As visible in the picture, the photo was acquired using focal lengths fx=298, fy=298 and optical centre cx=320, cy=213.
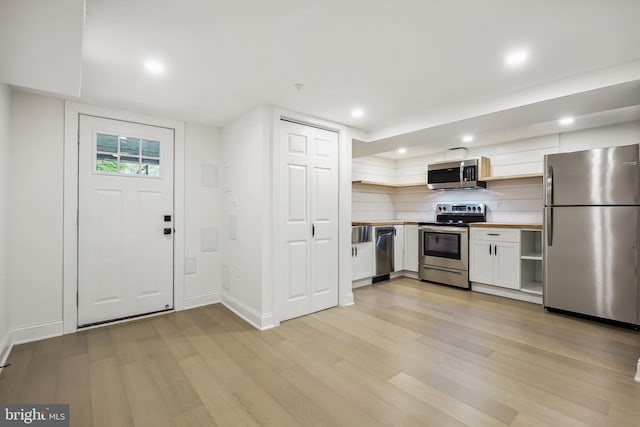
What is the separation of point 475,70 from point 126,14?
2457mm

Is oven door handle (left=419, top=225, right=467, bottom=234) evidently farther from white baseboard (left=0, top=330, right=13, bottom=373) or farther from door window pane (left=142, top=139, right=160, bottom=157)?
white baseboard (left=0, top=330, right=13, bottom=373)

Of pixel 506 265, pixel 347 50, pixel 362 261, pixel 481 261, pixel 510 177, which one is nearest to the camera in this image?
pixel 347 50

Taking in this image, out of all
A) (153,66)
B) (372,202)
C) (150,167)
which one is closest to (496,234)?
(372,202)

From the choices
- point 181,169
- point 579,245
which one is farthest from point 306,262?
point 579,245

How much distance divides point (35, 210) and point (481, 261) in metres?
5.35

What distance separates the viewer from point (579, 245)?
10.8 feet

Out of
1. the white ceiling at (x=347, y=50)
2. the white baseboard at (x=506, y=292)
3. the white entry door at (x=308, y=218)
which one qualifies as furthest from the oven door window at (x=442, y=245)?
the white ceiling at (x=347, y=50)

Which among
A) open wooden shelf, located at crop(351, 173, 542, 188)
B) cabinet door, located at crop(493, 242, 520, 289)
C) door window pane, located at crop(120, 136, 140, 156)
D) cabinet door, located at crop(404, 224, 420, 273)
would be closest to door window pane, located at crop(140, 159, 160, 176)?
door window pane, located at crop(120, 136, 140, 156)

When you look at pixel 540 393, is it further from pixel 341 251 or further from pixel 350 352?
pixel 341 251

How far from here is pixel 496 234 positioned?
167 inches

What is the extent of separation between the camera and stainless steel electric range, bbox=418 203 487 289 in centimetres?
456

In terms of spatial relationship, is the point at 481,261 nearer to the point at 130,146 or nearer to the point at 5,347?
the point at 130,146

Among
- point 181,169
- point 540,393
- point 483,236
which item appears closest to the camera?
point 540,393

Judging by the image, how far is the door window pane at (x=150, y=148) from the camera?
346 cm
